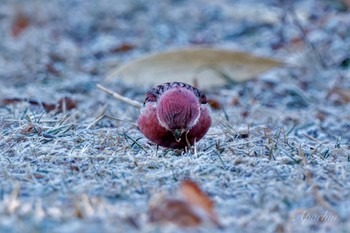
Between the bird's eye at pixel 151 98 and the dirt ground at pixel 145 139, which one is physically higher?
the bird's eye at pixel 151 98

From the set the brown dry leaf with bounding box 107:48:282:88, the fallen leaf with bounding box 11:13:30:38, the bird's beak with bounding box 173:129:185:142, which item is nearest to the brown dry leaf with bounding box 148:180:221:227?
the bird's beak with bounding box 173:129:185:142

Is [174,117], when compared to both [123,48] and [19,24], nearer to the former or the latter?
[123,48]

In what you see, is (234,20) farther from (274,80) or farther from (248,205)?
(248,205)

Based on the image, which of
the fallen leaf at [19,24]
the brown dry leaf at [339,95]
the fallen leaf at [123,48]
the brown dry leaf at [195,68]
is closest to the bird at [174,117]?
the brown dry leaf at [195,68]

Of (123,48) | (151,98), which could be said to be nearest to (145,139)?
(151,98)

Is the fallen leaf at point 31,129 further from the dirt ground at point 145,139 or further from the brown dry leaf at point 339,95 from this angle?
the brown dry leaf at point 339,95

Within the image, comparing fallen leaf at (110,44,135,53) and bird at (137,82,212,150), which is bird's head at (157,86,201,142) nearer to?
bird at (137,82,212,150)
